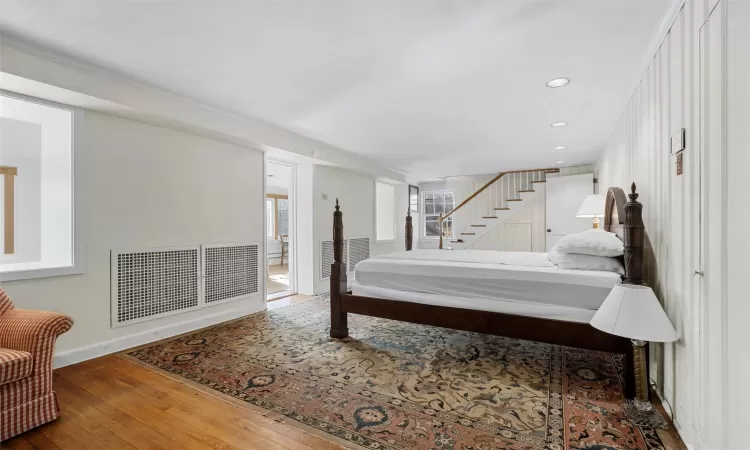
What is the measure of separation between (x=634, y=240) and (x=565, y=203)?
4778mm

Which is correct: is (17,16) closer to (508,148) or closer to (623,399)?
(623,399)

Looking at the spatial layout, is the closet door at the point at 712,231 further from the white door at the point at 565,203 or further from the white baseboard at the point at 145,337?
the white door at the point at 565,203

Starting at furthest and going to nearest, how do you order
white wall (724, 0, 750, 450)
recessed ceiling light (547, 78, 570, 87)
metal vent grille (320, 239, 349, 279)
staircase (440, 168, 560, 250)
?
staircase (440, 168, 560, 250)
metal vent grille (320, 239, 349, 279)
recessed ceiling light (547, 78, 570, 87)
white wall (724, 0, 750, 450)

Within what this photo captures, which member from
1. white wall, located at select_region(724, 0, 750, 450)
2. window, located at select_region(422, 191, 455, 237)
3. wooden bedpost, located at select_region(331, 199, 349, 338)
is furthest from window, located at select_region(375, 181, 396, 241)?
white wall, located at select_region(724, 0, 750, 450)

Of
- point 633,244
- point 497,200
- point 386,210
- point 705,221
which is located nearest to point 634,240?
point 633,244

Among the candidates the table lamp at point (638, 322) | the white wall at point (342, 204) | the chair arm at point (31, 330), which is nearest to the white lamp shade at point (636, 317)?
the table lamp at point (638, 322)

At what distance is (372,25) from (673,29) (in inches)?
66.2

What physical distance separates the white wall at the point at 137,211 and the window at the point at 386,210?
12.6ft

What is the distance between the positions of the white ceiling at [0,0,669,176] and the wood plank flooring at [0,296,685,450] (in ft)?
7.49

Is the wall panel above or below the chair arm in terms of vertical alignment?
above

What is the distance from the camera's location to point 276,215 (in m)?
9.43

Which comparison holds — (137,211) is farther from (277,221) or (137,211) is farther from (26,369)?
(277,221)

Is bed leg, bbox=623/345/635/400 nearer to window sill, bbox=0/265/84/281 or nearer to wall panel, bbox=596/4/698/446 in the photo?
wall panel, bbox=596/4/698/446

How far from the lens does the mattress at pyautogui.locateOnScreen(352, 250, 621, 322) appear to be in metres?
2.30
